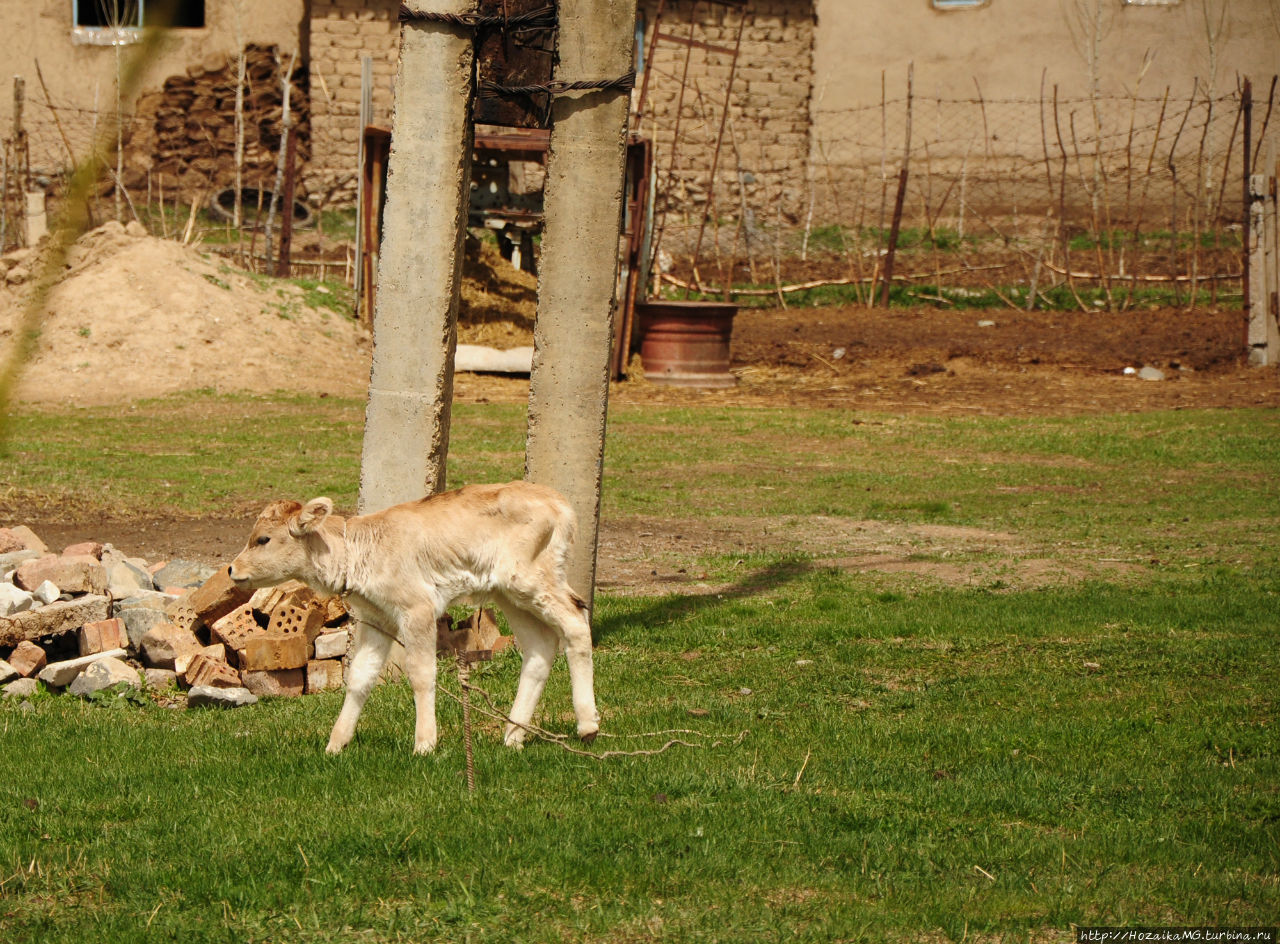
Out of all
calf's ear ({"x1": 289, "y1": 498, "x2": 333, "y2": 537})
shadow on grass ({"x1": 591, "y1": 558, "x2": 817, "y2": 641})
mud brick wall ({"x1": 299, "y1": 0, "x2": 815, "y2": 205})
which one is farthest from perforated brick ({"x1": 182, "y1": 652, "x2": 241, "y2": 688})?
mud brick wall ({"x1": 299, "y1": 0, "x2": 815, "y2": 205})

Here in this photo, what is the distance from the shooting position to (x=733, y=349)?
23.4 metres

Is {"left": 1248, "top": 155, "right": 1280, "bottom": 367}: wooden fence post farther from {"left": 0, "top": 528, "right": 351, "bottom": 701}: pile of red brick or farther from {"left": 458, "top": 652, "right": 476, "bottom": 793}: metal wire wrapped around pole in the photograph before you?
{"left": 458, "top": 652, "right": 476, "bottom": 793}: metal wire wrapped around pole

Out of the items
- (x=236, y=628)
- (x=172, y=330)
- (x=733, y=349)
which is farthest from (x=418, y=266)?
(x=733, y=349)

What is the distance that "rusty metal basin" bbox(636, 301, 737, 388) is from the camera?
834 inches

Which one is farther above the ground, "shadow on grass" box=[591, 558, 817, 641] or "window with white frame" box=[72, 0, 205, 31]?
"window with white frame" box=[72, 0, 205, 31]

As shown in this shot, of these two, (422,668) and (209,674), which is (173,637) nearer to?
(209,674)

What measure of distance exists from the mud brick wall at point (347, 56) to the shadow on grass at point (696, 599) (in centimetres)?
2181

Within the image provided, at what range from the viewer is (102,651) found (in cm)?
767

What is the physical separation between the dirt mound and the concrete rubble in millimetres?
11491

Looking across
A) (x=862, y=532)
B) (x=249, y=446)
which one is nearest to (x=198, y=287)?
(x=249, y=446)

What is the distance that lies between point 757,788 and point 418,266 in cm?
361

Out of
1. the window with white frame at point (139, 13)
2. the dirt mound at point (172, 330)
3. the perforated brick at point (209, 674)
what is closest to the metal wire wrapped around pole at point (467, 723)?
the perforated brick at point (209, 674)

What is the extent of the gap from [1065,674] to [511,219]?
15746mm

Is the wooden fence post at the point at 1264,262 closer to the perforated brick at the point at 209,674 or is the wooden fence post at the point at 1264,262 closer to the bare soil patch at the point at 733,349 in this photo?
the bare soil patch at the point at 733,349
